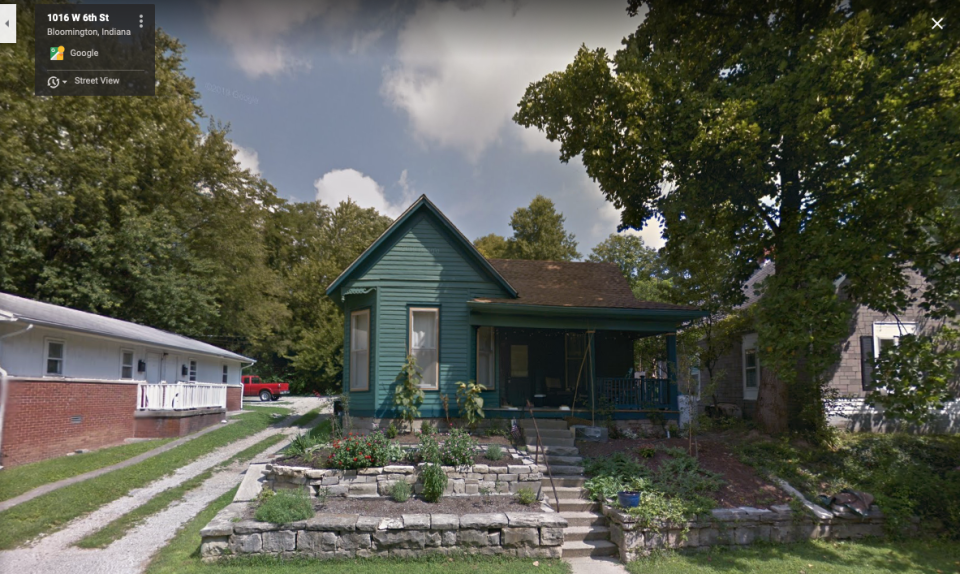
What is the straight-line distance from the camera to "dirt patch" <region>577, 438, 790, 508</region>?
27.7 feet

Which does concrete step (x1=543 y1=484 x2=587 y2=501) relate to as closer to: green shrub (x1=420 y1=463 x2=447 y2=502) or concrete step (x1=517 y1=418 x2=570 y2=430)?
green shrub (x1=420 y1=463 x2=447 y2=502)

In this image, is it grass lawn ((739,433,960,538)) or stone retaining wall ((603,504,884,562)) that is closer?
stone retaining wall ((603,504,884,562))

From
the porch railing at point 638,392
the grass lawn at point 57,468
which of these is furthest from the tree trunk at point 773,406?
the grass lawn at point 57,468

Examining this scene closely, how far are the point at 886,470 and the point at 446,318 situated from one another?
904cm

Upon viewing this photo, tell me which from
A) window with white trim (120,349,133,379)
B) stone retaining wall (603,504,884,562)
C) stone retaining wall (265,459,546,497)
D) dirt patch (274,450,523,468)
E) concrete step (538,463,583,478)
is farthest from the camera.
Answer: window with white trim (120,349,133,379)

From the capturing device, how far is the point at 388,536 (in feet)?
23.4

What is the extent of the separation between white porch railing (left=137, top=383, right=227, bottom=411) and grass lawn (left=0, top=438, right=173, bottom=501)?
1.98 metres

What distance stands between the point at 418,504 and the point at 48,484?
24.7 feet

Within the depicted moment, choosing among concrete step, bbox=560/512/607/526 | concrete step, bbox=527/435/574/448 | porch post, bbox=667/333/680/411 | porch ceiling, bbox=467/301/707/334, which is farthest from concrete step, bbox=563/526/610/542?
porch post, bbox=667/333/680/411

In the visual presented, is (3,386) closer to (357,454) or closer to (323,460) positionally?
(323,460)

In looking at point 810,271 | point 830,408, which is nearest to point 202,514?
point 810,271

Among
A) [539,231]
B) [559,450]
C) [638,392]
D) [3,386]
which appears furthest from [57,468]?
[539,231]

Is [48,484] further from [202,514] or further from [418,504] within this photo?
[418,504]

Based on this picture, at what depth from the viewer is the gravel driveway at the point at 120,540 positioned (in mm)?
6547
